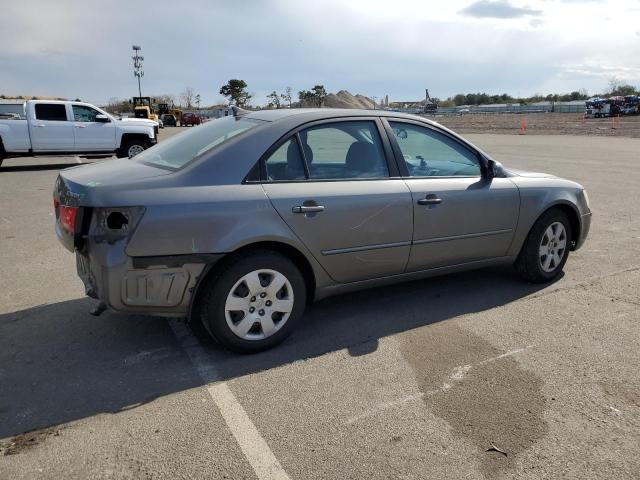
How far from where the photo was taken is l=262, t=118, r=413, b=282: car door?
145 inches

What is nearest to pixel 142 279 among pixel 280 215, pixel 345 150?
pixel 280 215

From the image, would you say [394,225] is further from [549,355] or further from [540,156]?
[540,156]

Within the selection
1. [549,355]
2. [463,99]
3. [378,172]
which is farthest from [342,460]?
[463,99]

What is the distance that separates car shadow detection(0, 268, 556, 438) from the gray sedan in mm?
299

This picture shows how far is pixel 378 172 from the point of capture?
13.6 ft

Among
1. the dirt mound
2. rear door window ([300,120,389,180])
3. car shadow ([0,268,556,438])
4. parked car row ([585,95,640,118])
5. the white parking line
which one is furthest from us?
parked car row ([585,95,640,118])

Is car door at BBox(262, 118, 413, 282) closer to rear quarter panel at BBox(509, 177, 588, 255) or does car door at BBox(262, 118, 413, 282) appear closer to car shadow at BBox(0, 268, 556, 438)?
car shadow at BBox(0, 268, 556, 438)

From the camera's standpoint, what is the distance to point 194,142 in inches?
160

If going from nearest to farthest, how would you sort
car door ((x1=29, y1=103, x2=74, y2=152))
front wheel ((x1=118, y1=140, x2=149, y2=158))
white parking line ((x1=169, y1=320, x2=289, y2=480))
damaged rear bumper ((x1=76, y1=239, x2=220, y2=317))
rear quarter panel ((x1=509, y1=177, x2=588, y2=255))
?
white parking line ((x1=169, y1=320, x2=289, y2=480)) < damaged rear bumper ((x1=76, y1=239, x2=220, y2=317)) < rear quarter panel ((x1=509, y1=177, x2=588, y2=255)) < car door ((x1=29, y1=103, x2=74, y2=152)) < front wheel ((x1=118, y1=140, x2=149, y2=158))

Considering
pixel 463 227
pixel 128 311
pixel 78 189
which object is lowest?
pixel 128 311

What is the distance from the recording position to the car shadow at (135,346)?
10.1ft

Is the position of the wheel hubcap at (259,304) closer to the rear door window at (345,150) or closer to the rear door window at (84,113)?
the rear door window at (345,150)

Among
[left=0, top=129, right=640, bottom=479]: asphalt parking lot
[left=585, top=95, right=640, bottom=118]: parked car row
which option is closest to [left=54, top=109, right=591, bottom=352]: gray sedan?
[left=0, top=129, right=640, bottom=479]: asphalt parking lot

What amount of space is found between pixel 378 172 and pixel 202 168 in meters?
1.38
